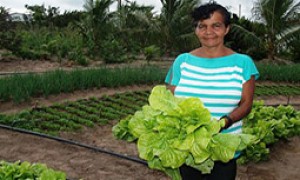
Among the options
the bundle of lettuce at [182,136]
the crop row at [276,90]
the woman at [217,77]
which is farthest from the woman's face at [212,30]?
the crop row at [276,90]

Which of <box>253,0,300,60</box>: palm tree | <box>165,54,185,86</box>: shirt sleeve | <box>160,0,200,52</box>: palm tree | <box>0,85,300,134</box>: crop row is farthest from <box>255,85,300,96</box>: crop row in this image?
<box>165,54,185,86</box>: shirt sleeve

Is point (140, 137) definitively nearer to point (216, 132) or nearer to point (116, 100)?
point (216, 132)

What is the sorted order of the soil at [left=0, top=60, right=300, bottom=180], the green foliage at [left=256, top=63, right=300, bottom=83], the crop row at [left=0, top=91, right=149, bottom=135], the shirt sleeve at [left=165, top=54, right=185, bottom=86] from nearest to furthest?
the shirt sleeve at [left=165, top=54, right=185, bottom=86], the soil at [left=0, top=60, right=300, bottom=180], the crop row at [left=0, top=91, right=149, bottom=135], the green foliage at [left=256, top=63, right=300, bottom=83]

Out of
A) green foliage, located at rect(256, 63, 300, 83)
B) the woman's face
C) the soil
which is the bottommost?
the soil

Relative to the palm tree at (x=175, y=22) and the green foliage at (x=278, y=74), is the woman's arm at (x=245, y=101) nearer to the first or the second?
the green foliage at (x=278, y=74)

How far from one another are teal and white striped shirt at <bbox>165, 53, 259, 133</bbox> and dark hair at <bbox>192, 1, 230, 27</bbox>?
17 cm

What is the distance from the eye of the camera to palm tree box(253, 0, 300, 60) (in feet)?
41.0

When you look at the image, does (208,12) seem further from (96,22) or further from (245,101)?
(96,22)

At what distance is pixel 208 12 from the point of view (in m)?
1.64

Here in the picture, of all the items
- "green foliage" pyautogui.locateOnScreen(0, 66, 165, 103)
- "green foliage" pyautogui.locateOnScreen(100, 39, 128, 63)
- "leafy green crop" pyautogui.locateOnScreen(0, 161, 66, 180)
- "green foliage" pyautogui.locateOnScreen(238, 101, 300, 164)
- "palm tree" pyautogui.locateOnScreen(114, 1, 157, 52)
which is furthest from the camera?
"palm tree" pyautogui.locateOnScreen(114, 1, 157, 52)

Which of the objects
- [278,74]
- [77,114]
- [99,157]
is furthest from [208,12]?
[278,74]

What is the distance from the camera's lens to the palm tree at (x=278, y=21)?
41.0 feet

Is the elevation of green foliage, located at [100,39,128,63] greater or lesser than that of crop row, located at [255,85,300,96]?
greater

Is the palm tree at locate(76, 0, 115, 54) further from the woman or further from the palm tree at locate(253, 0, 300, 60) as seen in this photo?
the woman
